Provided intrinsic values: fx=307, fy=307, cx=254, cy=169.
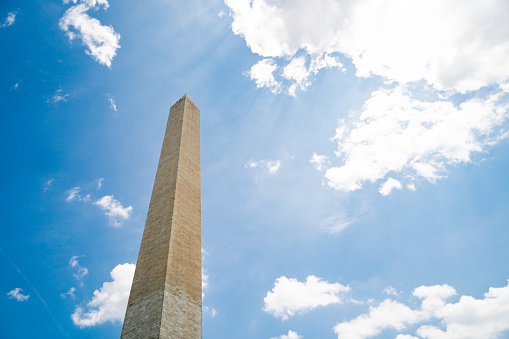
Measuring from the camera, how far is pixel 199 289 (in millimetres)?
9594

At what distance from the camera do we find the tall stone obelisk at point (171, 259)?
8.12 meters

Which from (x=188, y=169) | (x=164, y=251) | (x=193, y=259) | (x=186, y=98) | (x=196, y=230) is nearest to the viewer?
(x=164, y=251)

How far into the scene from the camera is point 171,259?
29.7 ft

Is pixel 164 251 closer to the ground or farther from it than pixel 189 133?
closer to the ground

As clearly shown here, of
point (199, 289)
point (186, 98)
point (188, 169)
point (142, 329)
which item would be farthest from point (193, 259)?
point (186, 98)

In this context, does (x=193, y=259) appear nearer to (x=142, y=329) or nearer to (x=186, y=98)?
(x=142, y=329)

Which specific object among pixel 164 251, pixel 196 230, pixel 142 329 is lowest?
pixel 142 329

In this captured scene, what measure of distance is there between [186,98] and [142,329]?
462 inches

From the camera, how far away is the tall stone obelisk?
8117 millimetres

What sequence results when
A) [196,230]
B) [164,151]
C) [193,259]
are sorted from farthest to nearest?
[164,151] → [196,230] → [193,259]

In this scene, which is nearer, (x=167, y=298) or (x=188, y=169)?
(x=167, y=298)

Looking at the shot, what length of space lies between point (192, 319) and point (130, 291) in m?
2.22

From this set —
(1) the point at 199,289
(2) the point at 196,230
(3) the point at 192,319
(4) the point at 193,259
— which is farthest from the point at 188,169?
(3) the point at 192,319

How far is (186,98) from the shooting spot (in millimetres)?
16547
